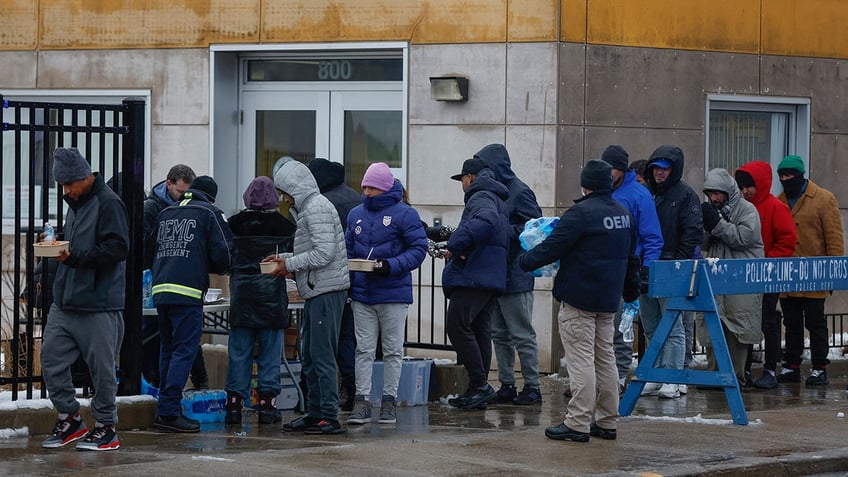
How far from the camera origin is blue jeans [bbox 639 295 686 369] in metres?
11.6

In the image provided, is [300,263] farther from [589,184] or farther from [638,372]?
[638,372]

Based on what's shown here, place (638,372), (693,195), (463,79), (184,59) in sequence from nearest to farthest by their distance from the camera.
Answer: (638,372) → (693,195) → (463,79) → (184,59)

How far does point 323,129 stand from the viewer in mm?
15469

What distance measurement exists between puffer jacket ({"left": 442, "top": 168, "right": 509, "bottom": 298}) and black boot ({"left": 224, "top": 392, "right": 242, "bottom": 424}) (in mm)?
1933

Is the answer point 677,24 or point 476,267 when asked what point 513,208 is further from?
point 677,24

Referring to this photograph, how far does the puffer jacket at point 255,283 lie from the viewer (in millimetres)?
10078

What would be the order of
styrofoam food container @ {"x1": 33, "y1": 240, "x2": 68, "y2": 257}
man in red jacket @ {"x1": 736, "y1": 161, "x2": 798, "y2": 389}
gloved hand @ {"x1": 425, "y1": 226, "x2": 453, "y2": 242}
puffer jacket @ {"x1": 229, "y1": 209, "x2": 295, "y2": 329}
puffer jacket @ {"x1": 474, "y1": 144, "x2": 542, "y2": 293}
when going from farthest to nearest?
1. man in red jacket @ {"x1": 736, "y1": 161, "x2": 798, "y2": 389}
2. gloved hand @ {"x1": 425, "y1": 226, "x2": 453, "y2": 242}
3. puffer jacket @ {"x1": 474, "y1": 144, "x2": 542, "y2": 293}
4. puffer jacket @ {"x1": 229, "y1": 209, "x2": 295, "y2": 329}
5. styrofoam food container @ {"x1": 33, "y1": 240, "x2": 68, "y2": 257}

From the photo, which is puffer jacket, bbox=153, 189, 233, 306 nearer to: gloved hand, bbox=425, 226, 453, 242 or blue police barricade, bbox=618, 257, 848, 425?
gloved hand, bbox=425, 226, 453, 242

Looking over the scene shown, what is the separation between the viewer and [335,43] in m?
14.8

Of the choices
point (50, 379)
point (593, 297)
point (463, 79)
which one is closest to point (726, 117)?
point (463, 79)

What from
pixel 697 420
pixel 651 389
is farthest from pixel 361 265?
pixel 651 389

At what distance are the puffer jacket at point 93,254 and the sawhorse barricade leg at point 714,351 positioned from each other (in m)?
3.91

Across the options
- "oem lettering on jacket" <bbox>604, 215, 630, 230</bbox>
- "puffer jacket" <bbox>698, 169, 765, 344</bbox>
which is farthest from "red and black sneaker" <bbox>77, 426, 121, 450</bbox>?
"puffer jacket" <bbox>698, 169, 765, 344</bbox>

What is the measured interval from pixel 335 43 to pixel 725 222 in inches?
189
